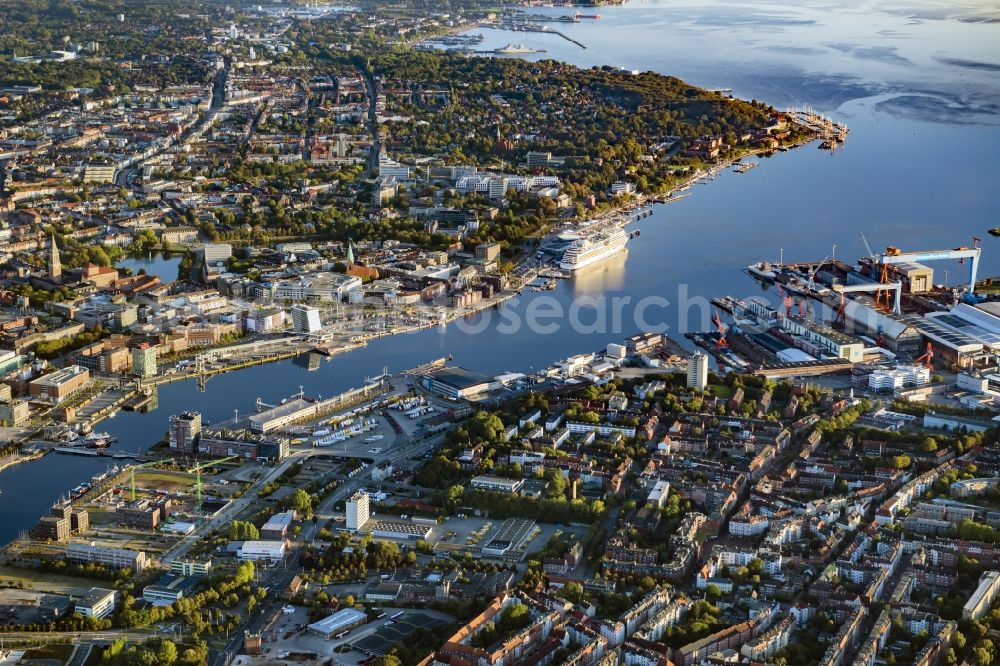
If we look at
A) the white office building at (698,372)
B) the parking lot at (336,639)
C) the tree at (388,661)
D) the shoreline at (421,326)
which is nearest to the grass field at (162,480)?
the shoreline at (421,326)

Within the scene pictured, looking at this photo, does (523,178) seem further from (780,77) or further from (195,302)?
(780,77)

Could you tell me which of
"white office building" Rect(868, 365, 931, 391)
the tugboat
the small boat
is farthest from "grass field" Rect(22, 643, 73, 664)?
the small boat

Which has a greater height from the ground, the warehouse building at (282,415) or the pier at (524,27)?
the pier at (524,27)

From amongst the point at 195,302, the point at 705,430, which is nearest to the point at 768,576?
the point at 705,430

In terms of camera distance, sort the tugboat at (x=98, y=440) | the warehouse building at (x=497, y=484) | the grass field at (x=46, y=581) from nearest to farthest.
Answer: the grass field at (x=46, y=581) < the warehouse building at (x=497, y=484) < the tugboat at (x=98, y=440)

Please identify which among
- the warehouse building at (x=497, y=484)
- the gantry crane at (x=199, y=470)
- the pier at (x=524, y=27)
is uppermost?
the pier at (x=524, y=27)

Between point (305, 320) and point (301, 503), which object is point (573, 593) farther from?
point (305, 320)

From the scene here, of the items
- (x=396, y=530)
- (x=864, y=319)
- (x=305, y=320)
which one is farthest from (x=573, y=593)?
(x=864, y=319)

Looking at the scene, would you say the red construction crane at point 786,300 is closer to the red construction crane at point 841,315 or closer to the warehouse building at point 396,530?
the red construction crane at point 841,315
